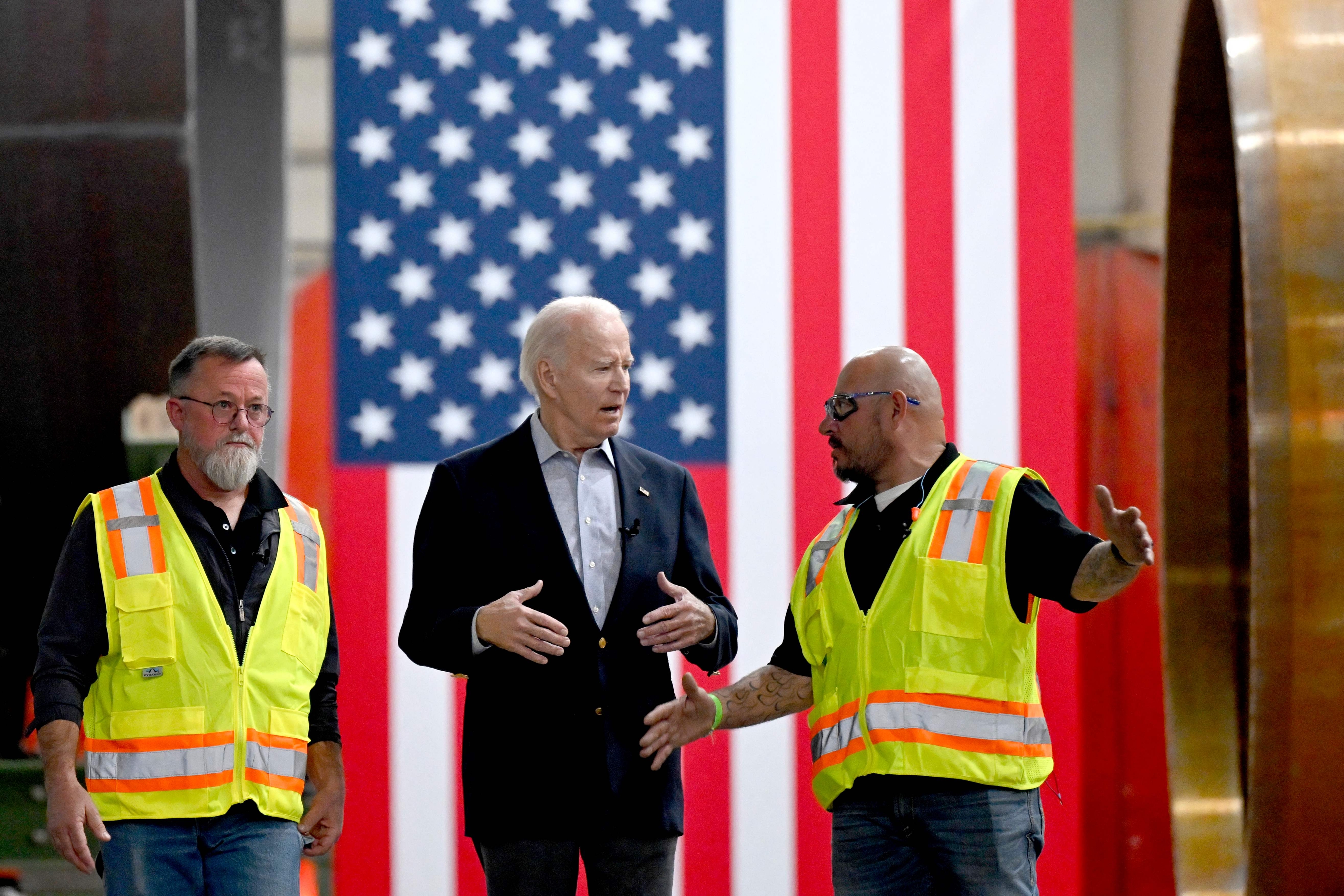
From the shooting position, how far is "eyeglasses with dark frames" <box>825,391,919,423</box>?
309cm

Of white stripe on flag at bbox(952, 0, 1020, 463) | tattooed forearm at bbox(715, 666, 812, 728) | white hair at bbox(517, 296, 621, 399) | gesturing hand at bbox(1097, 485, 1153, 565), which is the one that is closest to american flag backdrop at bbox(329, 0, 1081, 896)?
white stripe on flag at bbox(952, 0, 1020, 463)

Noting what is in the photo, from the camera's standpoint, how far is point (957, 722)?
2.81 meters

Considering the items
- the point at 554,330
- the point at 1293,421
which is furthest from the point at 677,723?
the point at 1293,421

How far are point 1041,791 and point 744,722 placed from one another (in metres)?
1.83

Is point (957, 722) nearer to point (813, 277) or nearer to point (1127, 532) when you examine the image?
point (1127, 532)

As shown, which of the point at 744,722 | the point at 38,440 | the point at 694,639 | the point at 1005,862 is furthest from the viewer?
the point at 38,440

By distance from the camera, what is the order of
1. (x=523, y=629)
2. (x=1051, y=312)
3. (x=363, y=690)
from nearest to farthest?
(x=523, y=629) < (x=363, y=690) < (x=1051, y=312)

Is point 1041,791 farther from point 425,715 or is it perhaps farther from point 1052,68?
point 1052,68

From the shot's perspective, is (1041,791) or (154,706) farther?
(1041,791)

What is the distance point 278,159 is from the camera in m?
4.59

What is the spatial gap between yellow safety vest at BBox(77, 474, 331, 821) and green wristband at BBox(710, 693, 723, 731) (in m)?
0.93

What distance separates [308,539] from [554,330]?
0.75m

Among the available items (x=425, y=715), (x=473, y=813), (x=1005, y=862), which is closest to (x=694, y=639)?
(x=473, y=813)

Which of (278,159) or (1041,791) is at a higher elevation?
(278,159)
